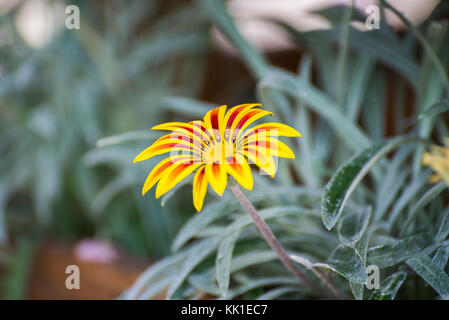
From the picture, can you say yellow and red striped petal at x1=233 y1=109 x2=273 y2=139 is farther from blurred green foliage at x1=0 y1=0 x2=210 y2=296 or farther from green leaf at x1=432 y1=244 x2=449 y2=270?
blurred green foliage at x1=0 y1=0 x2=210 y2=296

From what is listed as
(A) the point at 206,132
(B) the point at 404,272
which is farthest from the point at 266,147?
(B) the point at 404,272

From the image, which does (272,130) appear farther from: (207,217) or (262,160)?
(207,217)

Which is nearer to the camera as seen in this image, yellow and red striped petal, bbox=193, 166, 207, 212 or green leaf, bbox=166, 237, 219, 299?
yellow and red striped petal, bbox=193, 166, 207, 212

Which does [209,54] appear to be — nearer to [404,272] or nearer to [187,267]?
[187,267]

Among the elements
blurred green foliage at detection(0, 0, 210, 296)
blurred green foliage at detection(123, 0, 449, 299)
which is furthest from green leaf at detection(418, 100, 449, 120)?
blurred green foliage at detection(0, 0, 210, 296)
